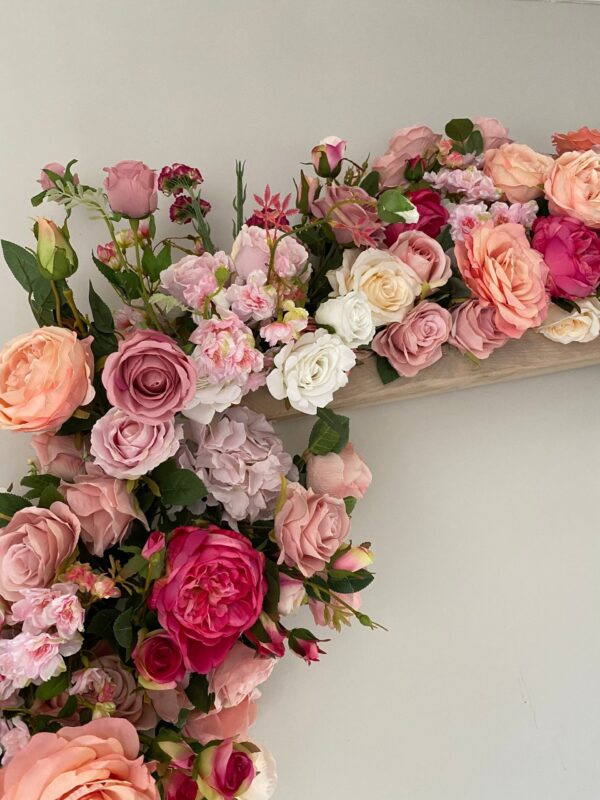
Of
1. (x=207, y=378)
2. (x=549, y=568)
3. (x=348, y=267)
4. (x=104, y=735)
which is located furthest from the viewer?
(x=549, y=568)

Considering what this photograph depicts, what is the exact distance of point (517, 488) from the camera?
49.7 inches

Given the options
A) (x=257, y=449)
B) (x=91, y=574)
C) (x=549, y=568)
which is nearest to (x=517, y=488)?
(x=549, y=568)

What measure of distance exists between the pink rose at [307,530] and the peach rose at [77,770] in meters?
0.28

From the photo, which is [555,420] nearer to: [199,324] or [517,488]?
[517,488]

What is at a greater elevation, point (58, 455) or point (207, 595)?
point (58, 455)

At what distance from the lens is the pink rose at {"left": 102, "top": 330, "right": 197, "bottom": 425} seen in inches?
33.1

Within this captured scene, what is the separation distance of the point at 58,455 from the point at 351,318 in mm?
428

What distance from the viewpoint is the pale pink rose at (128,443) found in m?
0.86

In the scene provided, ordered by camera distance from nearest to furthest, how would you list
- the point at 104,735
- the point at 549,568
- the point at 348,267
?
the point at 104,735 → the point at 348,267 → the point at 549,568

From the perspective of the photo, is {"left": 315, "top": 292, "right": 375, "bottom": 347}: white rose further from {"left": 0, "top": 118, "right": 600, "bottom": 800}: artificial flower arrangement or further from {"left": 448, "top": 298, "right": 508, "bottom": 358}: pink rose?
{"left": 448, "top": 298, "right": 508, "bottom": 358}: pink rose

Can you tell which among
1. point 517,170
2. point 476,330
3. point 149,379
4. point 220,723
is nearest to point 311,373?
point 149,379

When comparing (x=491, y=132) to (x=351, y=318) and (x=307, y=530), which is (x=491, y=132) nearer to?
(x=351, y=318)

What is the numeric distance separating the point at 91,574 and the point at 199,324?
34cm

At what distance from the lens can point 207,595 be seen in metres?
0.85
